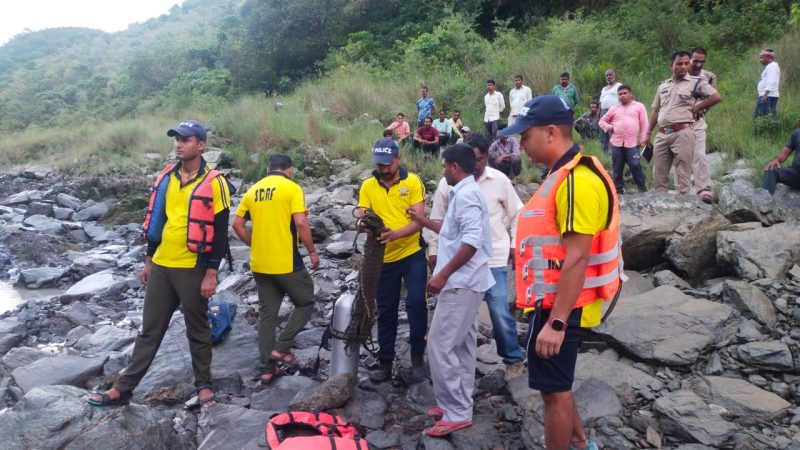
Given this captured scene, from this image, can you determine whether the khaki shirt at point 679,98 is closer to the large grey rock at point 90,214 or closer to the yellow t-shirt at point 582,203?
the yellow t-shirt at point 582,203

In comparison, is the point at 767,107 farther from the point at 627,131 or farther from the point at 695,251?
the point at 695,251

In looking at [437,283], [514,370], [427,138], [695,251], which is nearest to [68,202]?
[427,138]

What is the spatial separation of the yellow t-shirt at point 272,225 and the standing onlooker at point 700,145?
4.62m

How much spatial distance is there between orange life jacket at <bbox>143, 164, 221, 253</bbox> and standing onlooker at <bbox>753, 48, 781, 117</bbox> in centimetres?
948

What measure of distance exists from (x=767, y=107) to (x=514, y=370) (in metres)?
8.36

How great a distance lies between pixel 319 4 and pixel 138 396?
23.7 meters

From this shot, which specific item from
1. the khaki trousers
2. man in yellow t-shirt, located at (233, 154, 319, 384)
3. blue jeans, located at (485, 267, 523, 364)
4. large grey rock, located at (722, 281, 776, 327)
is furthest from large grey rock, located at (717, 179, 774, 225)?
man in yellow t-shirt, located at (233, 154, 319, 384)

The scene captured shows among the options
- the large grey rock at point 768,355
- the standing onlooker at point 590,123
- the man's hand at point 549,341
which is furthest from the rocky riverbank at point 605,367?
the standing onlooker at point 590,123

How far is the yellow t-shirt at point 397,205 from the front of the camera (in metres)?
4.27

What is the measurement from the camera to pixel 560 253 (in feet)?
8.18

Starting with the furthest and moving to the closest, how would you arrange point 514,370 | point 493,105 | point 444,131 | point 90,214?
point 90,214
point 444,131
point 493,105
point 514,370

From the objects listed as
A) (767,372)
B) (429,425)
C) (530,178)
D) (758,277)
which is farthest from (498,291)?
(530,178)

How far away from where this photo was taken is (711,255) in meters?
5.60

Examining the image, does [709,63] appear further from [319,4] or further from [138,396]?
[319,4]
